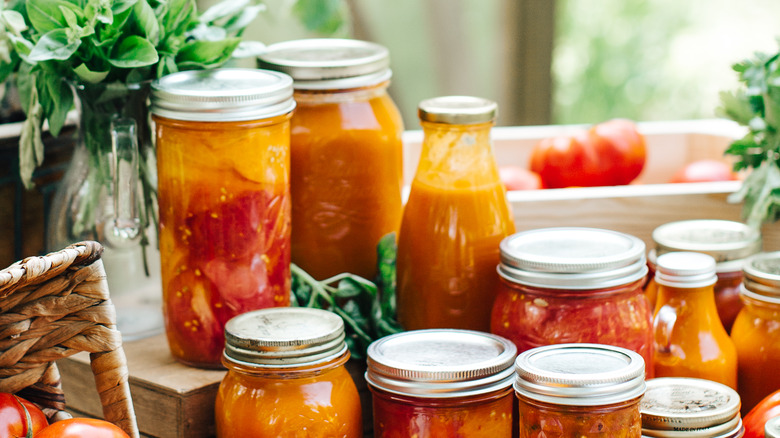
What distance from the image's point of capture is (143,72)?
95 cm

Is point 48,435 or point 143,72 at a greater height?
point 143,72

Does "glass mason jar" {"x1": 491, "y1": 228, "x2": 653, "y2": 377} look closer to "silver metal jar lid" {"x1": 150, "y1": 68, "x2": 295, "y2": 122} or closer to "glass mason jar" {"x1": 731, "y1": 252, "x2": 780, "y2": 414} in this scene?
"glass mason jar" {"x1": 731, "y1": 252, "x2": 780, "y2": 414}

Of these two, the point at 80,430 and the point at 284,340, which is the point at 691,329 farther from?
the point at 80,430

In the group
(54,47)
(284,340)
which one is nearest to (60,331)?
(284,340)

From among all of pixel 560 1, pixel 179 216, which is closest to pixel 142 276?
pixel 179 216

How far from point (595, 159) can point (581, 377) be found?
0.81 meters

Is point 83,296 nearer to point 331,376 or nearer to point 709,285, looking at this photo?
point 331,376

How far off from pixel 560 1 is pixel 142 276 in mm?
1581

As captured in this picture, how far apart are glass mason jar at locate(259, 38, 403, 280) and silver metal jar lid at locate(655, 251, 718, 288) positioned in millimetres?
319

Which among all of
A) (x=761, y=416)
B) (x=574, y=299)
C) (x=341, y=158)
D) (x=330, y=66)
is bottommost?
(x=761, y=416)

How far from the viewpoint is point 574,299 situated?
877mm

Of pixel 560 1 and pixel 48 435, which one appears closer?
pixel 48 435

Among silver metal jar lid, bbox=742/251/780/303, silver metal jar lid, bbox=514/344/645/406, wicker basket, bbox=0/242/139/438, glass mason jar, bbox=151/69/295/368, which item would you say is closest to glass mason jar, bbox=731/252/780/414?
silver metal jar lid, bbox=742/251/780/303

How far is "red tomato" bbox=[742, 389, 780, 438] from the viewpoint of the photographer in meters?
0.84
